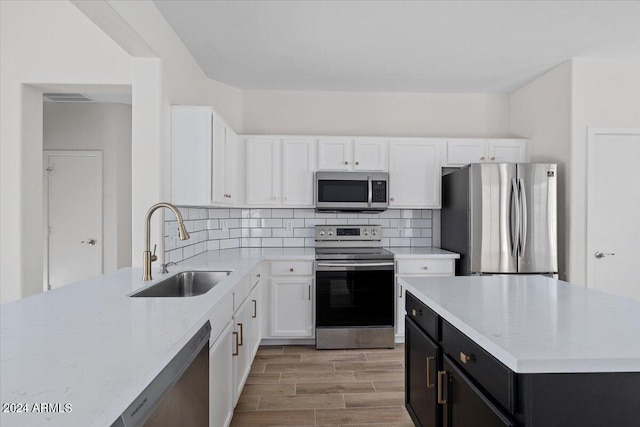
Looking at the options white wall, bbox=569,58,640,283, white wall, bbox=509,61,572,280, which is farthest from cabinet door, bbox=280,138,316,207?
white wall, bbox=569,58,640,283

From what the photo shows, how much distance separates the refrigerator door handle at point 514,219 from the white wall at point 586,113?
51cm

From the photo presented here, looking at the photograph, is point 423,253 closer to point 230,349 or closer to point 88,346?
point 230,349

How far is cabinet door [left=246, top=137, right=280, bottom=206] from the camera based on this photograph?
392cm

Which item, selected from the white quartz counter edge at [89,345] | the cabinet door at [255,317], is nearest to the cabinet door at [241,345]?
the cabinet door at [255,317]

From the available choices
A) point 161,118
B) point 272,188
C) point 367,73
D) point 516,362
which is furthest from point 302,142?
point 516,362

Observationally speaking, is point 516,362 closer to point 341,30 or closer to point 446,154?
point 341,30

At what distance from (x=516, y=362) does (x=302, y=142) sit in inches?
126

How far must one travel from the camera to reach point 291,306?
3.65 m

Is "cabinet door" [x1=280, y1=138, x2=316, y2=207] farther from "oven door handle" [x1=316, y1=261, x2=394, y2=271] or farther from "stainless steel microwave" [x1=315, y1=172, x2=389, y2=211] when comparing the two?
"oven door handle" [x1=316, y1=261, x2=394, y2=271]

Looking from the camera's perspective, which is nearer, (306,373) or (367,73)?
(306,373)

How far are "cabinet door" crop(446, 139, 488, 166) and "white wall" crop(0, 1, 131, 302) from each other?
3037 millimetres

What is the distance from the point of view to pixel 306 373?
3100 millimetres

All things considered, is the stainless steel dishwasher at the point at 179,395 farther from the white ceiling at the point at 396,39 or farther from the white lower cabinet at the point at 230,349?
the white ceiling at the point at 396,39

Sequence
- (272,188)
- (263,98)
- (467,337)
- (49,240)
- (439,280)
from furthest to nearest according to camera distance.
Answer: (49,240), (263,98), (272,188), (439,280), (467,337)
